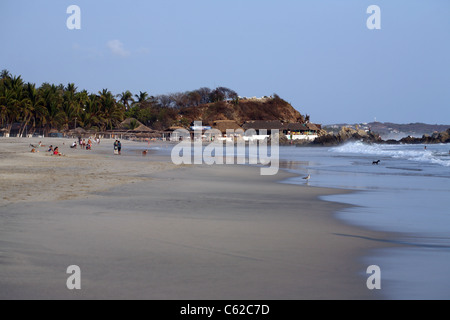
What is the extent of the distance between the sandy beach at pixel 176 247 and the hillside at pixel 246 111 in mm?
126689

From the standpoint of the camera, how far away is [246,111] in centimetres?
16175

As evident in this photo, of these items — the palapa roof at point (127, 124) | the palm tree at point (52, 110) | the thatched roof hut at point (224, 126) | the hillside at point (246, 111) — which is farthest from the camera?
the hillside at point (246, 111)

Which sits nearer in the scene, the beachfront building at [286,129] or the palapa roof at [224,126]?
the palapa roof at [224,126]

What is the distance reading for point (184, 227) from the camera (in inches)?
293

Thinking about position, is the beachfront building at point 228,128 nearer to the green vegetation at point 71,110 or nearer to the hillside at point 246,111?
the green vegetation at point 71,110

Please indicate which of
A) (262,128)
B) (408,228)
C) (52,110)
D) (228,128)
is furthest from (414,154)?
(262,128)

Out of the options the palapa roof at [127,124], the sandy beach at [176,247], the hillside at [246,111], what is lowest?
the sandy beach at [176,247]

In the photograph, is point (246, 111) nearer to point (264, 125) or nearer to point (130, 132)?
point (264, 125)

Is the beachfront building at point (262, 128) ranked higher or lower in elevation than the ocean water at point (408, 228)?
higher

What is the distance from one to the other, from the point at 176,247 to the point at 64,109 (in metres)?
77.3

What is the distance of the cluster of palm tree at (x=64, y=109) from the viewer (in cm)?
6662

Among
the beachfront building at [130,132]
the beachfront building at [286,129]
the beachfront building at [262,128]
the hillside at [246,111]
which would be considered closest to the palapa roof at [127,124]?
the beachfront building at [130,132]
